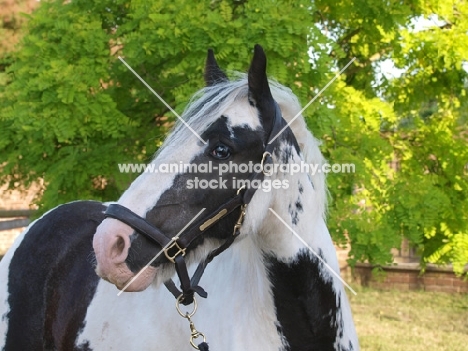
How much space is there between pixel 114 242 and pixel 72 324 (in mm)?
1161

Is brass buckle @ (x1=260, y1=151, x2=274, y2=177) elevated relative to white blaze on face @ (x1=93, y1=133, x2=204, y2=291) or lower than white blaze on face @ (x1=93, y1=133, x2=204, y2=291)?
elevated

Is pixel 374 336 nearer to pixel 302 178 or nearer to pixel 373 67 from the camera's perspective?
pixel 373 67

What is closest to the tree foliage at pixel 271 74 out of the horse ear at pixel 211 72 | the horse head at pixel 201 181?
the horse ear at pixel 211 72

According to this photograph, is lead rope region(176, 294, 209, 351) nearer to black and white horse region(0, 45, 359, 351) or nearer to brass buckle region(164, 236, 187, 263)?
black and white horse region(0, 45, 359, 351)

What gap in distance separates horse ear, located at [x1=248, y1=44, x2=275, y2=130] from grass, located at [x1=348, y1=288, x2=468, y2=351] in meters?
5.39

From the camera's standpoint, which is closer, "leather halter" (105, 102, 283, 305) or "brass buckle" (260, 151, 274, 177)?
"leather halter" (105, 102, 283, 305)

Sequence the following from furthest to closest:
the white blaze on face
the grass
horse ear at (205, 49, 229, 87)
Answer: the grass, horse ear at (205, 49, 229, 87), the white blaze on face

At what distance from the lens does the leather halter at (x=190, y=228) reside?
6.96ft

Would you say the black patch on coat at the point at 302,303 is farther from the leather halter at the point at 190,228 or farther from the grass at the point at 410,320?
the grass at the point at 410,320

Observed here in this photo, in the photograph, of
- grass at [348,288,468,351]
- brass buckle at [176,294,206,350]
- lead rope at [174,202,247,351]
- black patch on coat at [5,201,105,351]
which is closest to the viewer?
lead rope at [174,202,247,351]

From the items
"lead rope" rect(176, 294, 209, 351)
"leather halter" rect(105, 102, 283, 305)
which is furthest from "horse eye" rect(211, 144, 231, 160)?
"lead rope" rect(176, 294, 209, 351)

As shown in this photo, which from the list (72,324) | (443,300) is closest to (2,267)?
(72,324)

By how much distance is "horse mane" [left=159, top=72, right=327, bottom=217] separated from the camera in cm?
231

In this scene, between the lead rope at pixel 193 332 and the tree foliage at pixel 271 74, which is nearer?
the lead rope at pixel 193 332
